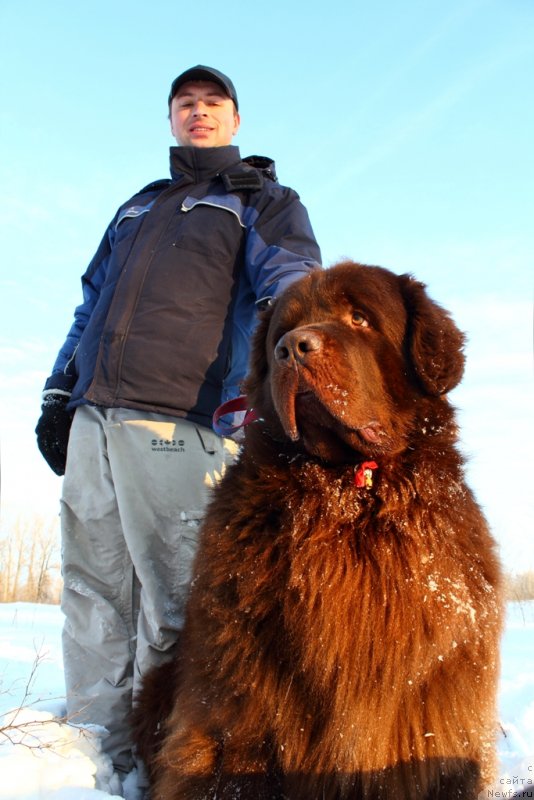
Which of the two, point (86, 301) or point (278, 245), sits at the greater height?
point (278, 245)

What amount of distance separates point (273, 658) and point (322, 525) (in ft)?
1.64

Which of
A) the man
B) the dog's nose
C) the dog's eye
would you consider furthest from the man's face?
the dog's nose

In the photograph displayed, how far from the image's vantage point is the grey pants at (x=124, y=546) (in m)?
3.29

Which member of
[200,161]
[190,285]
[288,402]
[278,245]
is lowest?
[288,402]

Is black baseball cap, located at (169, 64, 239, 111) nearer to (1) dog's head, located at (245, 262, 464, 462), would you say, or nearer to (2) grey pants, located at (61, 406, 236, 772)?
(1) dog's head, located at (245, 262, 464, 462)

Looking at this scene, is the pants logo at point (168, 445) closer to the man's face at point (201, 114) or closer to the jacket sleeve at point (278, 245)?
the jacket sleeve at point (278, 245)

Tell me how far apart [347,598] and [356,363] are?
2.82ft

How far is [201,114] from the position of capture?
4047 mm

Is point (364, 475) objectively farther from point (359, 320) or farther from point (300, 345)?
point (359, 320)

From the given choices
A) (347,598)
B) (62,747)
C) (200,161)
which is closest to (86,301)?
(200,161)

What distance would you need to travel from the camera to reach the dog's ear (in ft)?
8.34

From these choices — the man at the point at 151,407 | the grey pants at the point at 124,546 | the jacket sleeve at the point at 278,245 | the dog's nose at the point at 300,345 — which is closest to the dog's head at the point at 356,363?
the dog's nose at the point at 300,345

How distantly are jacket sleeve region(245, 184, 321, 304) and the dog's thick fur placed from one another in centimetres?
76

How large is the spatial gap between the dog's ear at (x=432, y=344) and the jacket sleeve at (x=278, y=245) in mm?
758
